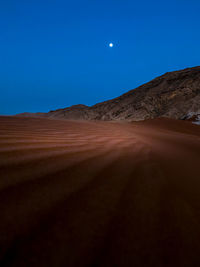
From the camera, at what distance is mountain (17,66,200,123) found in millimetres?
14695

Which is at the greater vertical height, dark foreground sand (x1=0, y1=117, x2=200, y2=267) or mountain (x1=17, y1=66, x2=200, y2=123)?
mountain (x1=17, y1=66, x2=200, y2=123)

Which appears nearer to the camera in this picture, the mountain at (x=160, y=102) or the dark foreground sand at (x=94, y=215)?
the dark foreground sand at (x=94, y=215)

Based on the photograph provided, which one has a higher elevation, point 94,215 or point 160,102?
point 160,102

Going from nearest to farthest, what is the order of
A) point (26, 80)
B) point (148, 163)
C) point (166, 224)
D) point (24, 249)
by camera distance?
1. point (24, 249)
2. point (166, 224)
3. point (148, 163)
4. point (26, 80)

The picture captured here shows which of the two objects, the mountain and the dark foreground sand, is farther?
the mountain

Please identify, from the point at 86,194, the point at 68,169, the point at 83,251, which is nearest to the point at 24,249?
the point at 83,251

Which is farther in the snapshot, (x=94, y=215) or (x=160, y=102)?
(x=160, y=102)

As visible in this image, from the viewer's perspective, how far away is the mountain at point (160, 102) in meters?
14.7

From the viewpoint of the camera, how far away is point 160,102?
1722 centimetres

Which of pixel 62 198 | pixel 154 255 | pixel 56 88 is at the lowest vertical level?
pixel 154 255

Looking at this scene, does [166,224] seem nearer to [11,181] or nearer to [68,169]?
[68,169]

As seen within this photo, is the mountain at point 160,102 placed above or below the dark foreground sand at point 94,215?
above

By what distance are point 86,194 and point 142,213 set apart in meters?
0.29

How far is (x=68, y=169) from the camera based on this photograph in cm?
101
